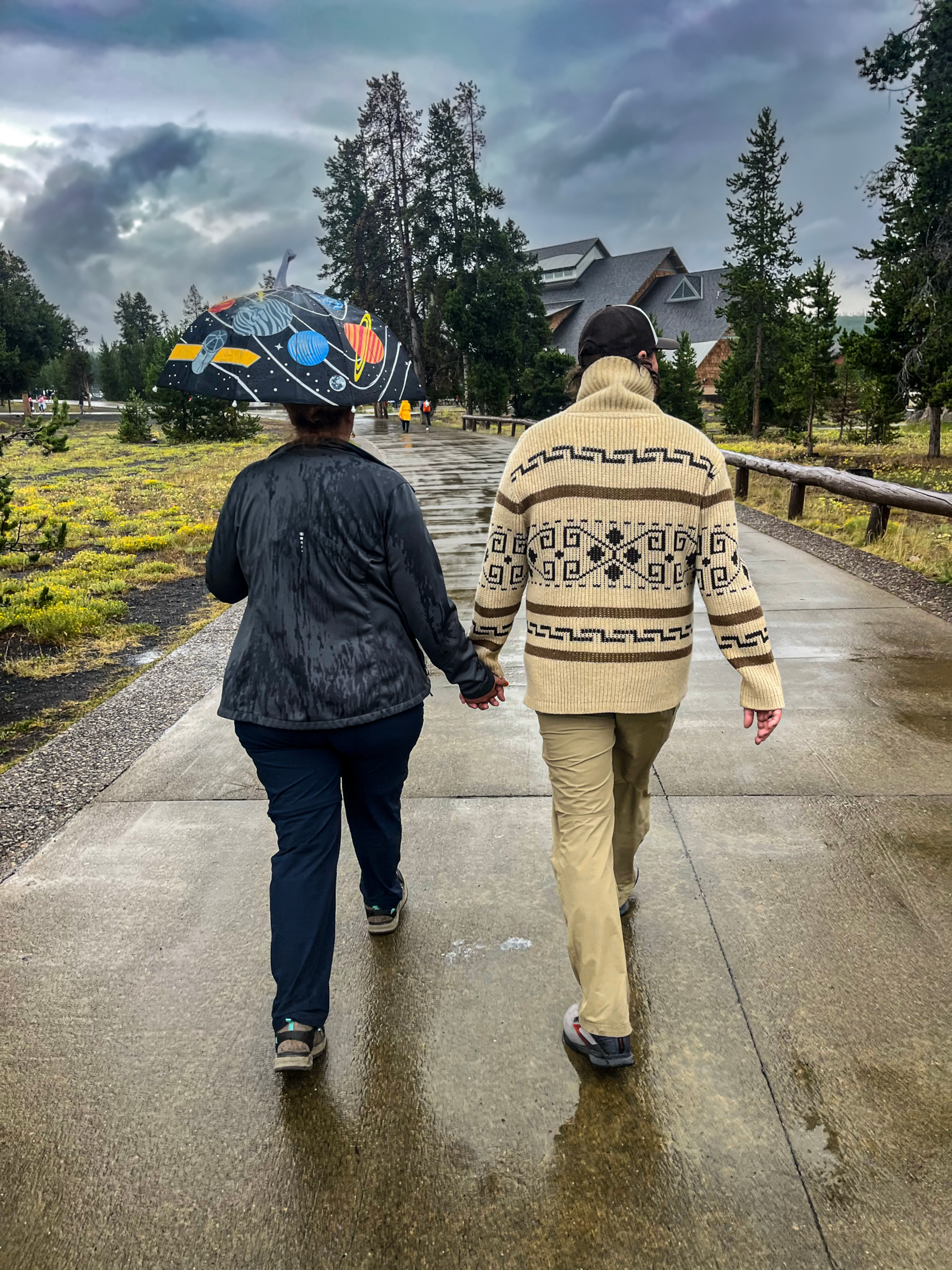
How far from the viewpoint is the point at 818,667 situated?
18.2 ft

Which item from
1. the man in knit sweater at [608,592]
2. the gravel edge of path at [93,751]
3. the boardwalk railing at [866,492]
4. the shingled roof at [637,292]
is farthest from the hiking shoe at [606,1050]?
the shingled roof at [637,292]

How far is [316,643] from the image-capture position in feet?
7.21

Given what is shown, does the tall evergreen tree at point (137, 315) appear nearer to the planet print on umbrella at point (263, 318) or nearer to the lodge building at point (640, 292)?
the lodge building at point (640, 292)

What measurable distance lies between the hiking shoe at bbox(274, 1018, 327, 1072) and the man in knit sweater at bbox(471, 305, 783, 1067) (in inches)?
27.7

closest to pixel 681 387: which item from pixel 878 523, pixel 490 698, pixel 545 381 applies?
pixel 545 381

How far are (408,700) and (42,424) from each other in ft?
13.7

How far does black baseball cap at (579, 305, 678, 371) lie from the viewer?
2297 millimetres

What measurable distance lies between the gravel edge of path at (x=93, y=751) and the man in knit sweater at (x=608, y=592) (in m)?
2.32

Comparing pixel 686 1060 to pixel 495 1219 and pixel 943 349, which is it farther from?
pixel 943 349

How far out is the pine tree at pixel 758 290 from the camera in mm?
35969

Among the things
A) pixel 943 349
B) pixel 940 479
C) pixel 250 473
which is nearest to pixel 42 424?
pixel 250 473

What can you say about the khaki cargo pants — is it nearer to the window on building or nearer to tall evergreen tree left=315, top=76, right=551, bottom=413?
tall evergreen tree left=315, top=76, right=551, bottom=413

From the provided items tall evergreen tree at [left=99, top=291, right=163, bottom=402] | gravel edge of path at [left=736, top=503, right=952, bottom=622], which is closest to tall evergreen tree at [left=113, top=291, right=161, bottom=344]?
tall evergreen tree at [left=99, top=291, right=163, bottom=402]

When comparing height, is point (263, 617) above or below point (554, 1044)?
above
